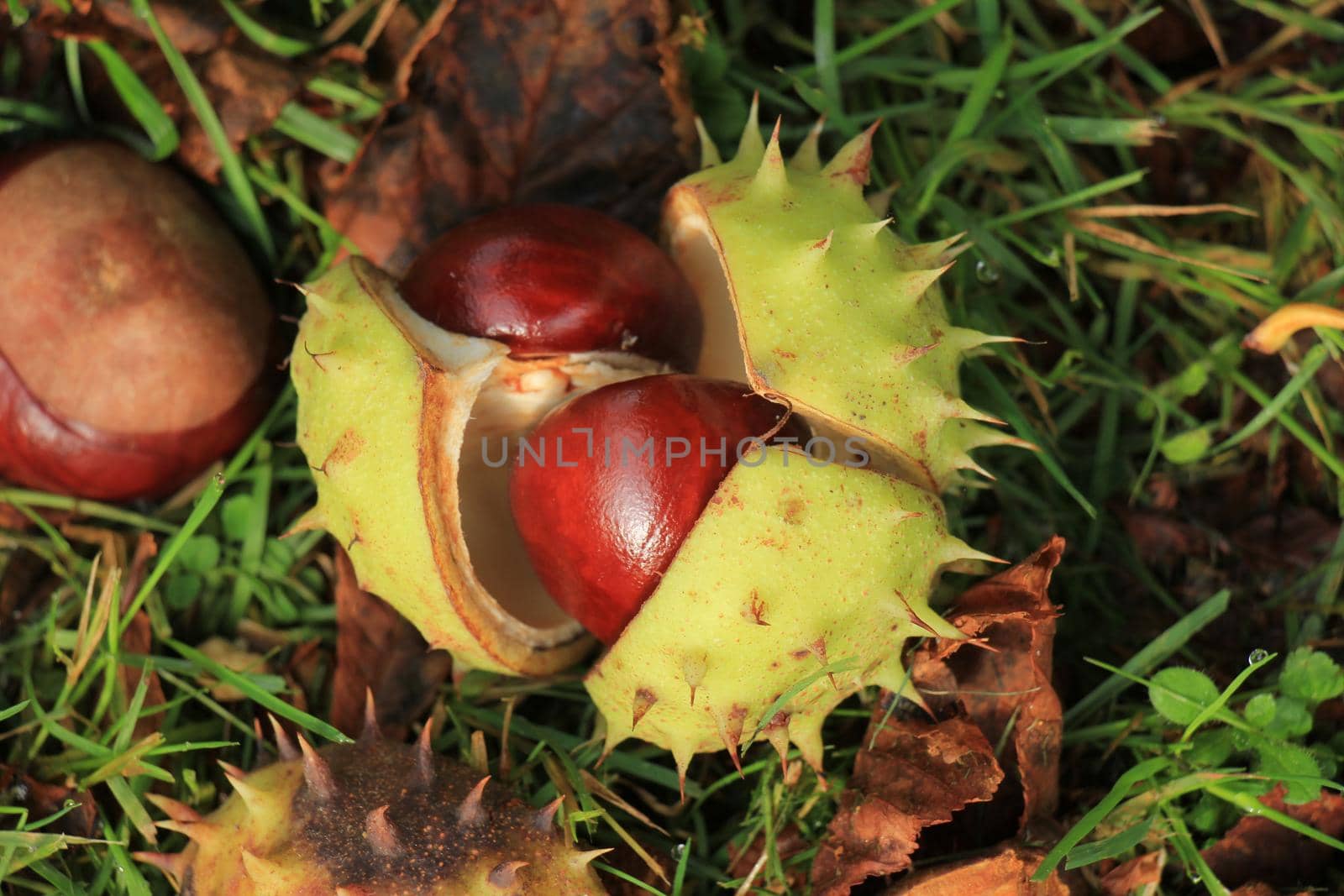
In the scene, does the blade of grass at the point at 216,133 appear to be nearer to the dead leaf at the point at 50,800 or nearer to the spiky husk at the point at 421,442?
the spiky husk at the point at 421,442

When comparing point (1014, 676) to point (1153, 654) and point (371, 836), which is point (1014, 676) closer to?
point (1153, 654)

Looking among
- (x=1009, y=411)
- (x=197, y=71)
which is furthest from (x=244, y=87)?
(x=1009, y=411)

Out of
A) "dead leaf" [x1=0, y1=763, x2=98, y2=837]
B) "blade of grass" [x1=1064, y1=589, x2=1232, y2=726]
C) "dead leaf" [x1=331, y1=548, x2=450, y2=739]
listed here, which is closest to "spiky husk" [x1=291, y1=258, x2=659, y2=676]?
"dead leaf" [x1=331, y1=548, x2=450, y2=739]

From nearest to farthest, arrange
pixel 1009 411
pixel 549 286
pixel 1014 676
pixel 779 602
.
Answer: pixel 779 602
pixel 549 286
pixel 1014 676
pixel 1009 411

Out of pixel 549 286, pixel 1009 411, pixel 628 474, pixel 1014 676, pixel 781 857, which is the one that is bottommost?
pixel 781 857

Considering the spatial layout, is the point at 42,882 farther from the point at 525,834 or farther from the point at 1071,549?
the point at 1071,549
